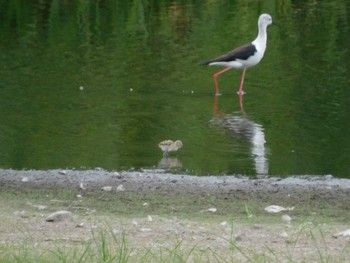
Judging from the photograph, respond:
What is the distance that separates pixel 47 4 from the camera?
2242cm

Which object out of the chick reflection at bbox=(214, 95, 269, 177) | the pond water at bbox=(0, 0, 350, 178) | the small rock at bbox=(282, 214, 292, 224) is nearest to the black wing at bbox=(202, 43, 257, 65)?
the pond water at bbox=(0, 0, 350, 178)

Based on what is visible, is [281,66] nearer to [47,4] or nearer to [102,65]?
[102,65]

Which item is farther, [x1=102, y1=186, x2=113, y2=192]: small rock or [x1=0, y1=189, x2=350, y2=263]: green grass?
[x1=102, y1=186, x2=113, y2=192]: small rock

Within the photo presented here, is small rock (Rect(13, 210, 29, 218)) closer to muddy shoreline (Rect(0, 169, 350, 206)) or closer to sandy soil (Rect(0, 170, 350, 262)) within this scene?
sandy soil (Rect(0, 170, 350, 262))

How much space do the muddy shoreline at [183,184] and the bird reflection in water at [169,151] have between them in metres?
0.41

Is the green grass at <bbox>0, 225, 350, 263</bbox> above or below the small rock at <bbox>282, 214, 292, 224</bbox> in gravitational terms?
above

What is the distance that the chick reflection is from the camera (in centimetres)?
1091

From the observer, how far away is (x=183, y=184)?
32.2 ft

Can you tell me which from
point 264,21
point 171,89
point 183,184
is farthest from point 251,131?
point 264,21

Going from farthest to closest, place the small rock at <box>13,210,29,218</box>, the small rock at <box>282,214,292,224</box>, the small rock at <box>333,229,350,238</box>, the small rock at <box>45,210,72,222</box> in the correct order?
the small rock at <box>282,214,292,224</box> < the small rock at <box>13,210,29,218</box> < the small rock at <box>45,210,72,222</box> < the small rock at <box>333,229,350,238</box>

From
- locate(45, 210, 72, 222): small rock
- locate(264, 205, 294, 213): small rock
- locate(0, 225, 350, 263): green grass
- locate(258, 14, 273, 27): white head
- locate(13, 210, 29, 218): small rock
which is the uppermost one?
locate(0, 225, 350, 263): green grass

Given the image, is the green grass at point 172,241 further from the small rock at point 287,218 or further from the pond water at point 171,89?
the pond water at point 171,89

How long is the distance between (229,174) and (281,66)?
596 centimetres

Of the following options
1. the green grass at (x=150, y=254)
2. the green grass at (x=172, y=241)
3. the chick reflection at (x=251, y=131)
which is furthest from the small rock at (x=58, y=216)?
the chick reflection at (x=251, y=131)
